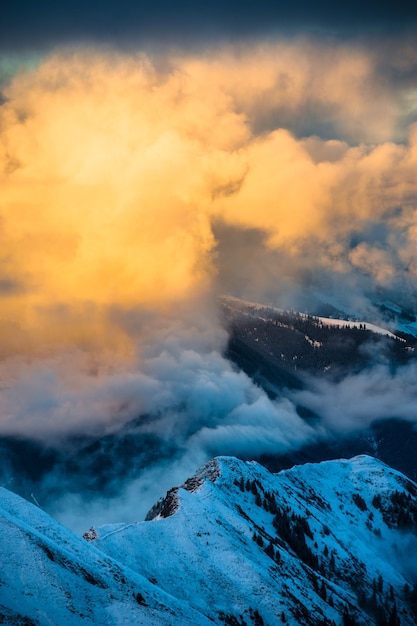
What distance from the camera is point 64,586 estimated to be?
131125mm

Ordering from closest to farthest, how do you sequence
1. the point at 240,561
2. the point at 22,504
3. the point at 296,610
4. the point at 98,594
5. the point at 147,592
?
the point at 98,594, the point at 147,592, the point at 22,504, the point at 296,610, the point at 240,561

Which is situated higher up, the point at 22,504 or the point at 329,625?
the point at 22,504

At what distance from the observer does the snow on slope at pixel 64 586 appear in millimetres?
121062

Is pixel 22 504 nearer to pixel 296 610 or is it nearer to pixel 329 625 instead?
pixel 296 610

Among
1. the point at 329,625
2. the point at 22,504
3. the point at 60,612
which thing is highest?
the point at 22,504

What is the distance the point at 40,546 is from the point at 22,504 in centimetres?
3168

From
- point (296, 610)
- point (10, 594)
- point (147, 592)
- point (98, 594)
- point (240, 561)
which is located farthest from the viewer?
point (240, 561)

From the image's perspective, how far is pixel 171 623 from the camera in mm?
137750

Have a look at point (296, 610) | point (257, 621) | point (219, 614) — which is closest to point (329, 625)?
point (296, 610)

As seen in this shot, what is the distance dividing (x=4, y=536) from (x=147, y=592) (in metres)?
42.6

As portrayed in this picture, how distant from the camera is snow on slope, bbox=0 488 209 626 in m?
121

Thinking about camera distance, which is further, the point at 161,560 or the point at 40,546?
the point at 161,560

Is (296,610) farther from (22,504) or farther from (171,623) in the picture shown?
(22,504)

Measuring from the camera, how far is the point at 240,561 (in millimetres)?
198500
